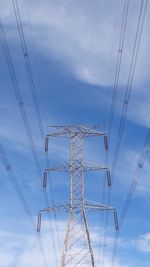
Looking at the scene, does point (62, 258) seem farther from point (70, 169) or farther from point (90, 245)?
point (70, 169)

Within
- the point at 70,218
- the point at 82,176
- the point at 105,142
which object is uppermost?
the point at 105,142

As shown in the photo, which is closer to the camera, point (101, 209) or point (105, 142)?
point (101, 209)

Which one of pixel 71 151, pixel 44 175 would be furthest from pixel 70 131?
pixel 44 175

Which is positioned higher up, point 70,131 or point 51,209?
point 70,131

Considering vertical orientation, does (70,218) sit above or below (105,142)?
below

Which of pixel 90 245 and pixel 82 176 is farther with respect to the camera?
pixel 82 176

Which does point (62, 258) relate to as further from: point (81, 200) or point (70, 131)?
point (70, 131)

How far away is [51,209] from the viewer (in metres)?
64.7

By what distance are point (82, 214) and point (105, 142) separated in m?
11.4

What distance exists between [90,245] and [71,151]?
44.8 ft

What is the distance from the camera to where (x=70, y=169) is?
65312 mm

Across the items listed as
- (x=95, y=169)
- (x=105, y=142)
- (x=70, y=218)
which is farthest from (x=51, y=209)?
(x=105, y=142)

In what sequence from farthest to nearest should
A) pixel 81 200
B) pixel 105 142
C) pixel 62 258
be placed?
pixel 105 142 → pixel 81 200 → pixel 62 258

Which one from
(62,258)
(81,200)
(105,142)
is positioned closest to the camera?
(62,258)
